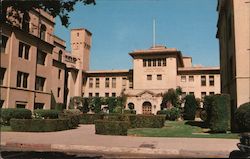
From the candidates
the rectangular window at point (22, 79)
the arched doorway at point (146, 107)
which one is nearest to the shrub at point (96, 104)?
the arched doorway at point (146, 107)

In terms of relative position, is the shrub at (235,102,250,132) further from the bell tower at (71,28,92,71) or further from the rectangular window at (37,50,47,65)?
the bell tower at (71,28,92,71)

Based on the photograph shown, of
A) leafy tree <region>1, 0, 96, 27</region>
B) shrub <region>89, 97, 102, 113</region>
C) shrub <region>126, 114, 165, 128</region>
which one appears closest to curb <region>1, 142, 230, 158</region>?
leafy tree <region>1, 0, 96, 27</region>

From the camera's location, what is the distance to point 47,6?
29.2ft

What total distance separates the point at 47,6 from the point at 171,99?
45.8m

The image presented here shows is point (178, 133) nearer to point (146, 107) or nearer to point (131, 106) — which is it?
point (146, 107)

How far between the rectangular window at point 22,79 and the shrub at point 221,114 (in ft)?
75.8

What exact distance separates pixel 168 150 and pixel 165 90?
A: 1654 inches

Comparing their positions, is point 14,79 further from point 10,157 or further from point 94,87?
point 94,87

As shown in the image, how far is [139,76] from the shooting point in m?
59.0

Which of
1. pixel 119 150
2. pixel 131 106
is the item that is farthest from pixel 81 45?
pixel 119 150

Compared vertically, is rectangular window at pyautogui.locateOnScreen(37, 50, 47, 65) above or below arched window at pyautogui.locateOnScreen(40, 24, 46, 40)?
below

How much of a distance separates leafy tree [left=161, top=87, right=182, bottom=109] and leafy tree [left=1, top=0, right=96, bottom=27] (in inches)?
1780

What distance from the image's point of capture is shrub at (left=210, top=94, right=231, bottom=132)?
22312 mm

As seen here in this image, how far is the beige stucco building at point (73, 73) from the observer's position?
35000mm
